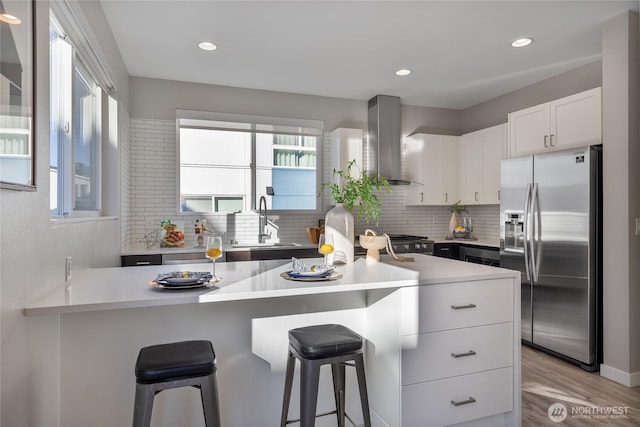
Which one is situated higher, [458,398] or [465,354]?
[465,354]

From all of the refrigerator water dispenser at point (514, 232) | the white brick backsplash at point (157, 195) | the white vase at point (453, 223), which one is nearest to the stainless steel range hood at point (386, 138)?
Result: the white brick backsplash at point (157, 195)

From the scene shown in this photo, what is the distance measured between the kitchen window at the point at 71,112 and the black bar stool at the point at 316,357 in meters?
1.26

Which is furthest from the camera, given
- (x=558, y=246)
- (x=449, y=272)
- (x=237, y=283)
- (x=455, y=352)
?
(x=558, y=246)

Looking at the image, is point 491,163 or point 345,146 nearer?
point 491,163

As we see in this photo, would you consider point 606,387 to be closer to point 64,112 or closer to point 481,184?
point 481,184

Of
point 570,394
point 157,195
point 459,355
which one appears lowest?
point 570,394

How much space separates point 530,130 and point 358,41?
1.92 metres

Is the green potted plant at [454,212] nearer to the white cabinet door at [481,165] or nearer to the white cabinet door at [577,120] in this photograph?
the white cabinet door at [481,165]

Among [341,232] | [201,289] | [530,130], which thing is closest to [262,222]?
[341,232]

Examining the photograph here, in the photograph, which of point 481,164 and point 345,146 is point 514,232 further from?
point 345,146

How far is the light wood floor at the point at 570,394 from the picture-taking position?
231 centimetres

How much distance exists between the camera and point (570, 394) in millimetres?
2621

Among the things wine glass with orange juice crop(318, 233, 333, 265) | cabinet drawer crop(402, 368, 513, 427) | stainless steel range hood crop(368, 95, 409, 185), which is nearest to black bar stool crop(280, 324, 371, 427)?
cabinet drawer crop(402, 368, 513, 427)

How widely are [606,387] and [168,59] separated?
4.55 m
